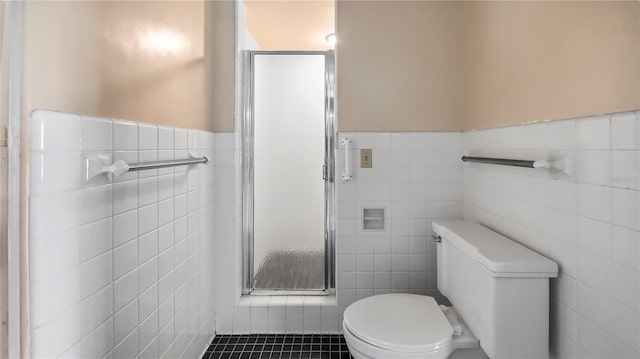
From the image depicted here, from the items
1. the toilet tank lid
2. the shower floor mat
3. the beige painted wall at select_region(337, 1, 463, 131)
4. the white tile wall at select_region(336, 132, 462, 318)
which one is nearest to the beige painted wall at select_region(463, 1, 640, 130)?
the beige painted wall at select_region(337, 1, 463, 131)

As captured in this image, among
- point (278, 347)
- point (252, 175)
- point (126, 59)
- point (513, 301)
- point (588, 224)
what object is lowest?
point (278, 347)

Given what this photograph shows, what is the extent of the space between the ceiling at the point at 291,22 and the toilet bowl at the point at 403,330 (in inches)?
75.6

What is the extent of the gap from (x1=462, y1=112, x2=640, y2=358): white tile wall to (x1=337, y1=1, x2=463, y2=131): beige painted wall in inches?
27.8

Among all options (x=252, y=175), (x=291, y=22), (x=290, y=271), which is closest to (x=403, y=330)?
(x=290, y=271)

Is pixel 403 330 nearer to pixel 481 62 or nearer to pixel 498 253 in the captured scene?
pixel 498 253

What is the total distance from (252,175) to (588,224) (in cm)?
178

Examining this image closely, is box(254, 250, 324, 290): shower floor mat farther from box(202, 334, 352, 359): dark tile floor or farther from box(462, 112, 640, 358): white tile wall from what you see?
box(462, 112, 640, 358): white tile wall

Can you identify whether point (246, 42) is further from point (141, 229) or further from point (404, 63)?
point (141, 229)

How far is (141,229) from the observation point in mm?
1321

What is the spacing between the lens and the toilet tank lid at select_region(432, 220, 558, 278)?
1.27 m

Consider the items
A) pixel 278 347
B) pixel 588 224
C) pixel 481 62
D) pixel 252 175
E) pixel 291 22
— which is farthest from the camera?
pixel 291 22

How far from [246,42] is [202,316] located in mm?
1711

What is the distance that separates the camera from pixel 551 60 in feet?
4.30

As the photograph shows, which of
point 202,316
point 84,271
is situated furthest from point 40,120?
point 202,316
